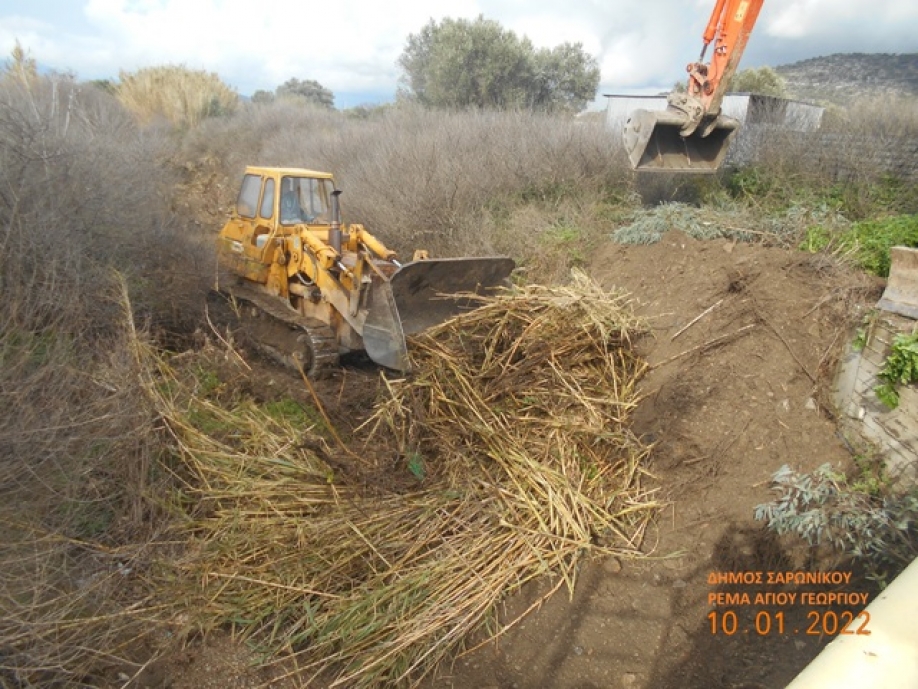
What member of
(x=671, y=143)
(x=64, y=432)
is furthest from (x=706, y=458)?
(x=671, y=143)

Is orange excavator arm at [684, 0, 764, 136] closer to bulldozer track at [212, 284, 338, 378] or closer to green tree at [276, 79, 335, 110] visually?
bulldozer track at [212, 284, 338, 378]

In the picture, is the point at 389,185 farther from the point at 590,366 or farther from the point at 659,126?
the point at 590,366

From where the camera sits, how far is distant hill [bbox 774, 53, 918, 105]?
24.5 metres

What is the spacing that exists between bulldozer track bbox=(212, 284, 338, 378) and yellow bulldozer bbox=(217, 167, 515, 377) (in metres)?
0.01

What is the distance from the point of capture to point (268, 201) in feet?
26.5

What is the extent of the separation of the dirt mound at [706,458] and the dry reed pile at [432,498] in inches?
9.9

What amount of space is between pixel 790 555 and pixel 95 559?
4.26 metres

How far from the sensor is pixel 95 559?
12.1 ft

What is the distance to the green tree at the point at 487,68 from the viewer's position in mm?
21578

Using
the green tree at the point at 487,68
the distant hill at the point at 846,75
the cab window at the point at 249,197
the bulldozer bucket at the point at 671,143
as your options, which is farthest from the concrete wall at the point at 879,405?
the distant hill at the point at 846,75

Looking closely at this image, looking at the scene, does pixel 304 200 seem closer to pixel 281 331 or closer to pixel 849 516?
pixel 281 331

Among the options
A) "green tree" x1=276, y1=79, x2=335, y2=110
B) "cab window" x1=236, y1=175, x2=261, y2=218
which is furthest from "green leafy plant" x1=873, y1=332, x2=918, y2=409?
"green tree" x1=276, y1=79, x2=335, y2=110

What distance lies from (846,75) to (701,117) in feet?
97.6

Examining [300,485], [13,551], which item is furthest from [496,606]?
[13,551]
